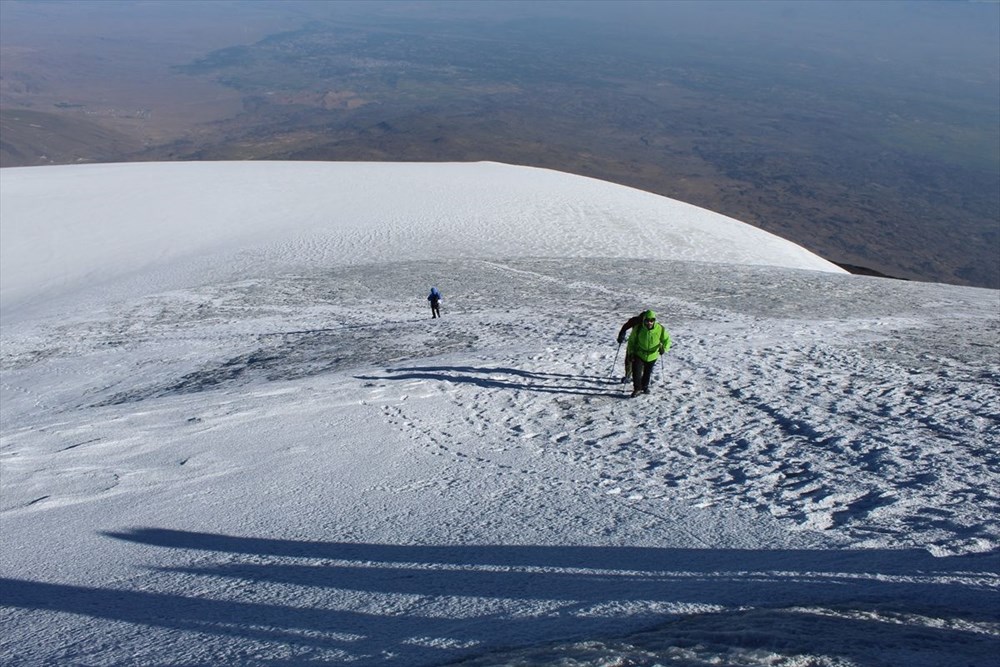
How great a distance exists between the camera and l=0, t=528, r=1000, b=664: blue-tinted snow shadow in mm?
5160

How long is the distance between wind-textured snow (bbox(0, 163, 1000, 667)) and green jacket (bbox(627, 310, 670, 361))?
0.63 meters

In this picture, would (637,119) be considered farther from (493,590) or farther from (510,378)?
(493,590)

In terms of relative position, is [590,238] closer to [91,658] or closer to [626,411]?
[626,411]

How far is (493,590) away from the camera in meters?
5.75

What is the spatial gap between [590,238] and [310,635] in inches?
836

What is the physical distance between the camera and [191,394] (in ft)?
38.5

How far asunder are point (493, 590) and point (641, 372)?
4.98 m

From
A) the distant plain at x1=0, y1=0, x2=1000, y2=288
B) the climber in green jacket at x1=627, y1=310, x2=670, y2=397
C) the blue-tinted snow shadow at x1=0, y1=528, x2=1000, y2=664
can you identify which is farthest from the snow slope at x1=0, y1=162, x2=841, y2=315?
the distant plain at x1=0, y1=0, x2=1000, y2=288

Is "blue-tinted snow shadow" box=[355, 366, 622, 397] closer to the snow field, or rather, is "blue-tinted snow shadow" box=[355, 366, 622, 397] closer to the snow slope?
the snow field

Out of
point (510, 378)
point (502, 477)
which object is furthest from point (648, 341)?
point (502, 477)

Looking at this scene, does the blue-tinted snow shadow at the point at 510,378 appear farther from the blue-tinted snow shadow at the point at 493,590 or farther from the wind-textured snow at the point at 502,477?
the blue-tinted snow shadow at the point at 493,590

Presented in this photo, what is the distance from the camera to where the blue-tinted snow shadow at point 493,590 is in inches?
203

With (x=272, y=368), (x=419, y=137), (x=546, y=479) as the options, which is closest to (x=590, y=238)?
(x=272, y=368)

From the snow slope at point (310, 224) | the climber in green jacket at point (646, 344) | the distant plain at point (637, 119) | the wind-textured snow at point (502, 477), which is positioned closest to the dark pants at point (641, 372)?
the climber in green jacket at point (646, 344)
